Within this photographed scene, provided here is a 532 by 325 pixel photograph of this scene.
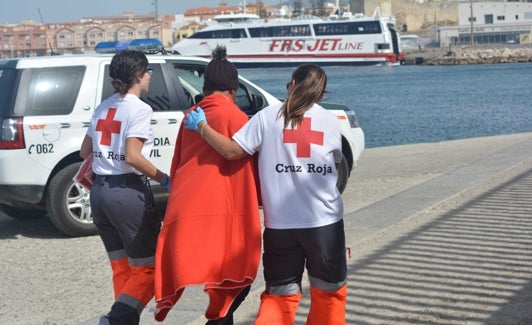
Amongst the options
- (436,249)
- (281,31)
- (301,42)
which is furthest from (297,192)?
(281,31)

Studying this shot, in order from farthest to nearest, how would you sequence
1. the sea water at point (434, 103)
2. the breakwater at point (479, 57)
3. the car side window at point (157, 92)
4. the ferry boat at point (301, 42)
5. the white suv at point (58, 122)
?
the breakwater at point (479, 57)
the ferry boat at point (301, 42)
the sea water at point (434, 103)
the car side window at point (157, 92)
the white suv at point (58, 122)

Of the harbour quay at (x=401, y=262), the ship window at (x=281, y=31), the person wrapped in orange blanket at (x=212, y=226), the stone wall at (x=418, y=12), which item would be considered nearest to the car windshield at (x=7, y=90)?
the harbour quay at (x=401, y=262)

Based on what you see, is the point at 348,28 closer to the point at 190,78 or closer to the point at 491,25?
the point at 491,25

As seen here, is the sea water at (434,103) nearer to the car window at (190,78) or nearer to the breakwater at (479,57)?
the car window at (190,78)

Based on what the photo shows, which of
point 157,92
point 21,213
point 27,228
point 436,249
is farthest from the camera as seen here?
point 21,213

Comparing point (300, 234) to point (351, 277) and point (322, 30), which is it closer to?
point (351, 277)

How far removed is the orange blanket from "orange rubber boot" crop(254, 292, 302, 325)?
16 centimetres

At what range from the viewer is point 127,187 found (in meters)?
5.25

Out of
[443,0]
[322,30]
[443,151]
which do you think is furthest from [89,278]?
[443,0]

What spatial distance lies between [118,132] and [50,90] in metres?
3.98

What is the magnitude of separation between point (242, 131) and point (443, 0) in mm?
194674

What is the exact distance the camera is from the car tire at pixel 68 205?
8.81 metres

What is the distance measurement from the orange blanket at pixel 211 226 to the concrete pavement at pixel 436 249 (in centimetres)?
139

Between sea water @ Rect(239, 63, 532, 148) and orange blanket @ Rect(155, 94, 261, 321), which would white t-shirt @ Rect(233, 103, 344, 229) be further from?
sea water @ Rect(239, 63, 532, 148)
